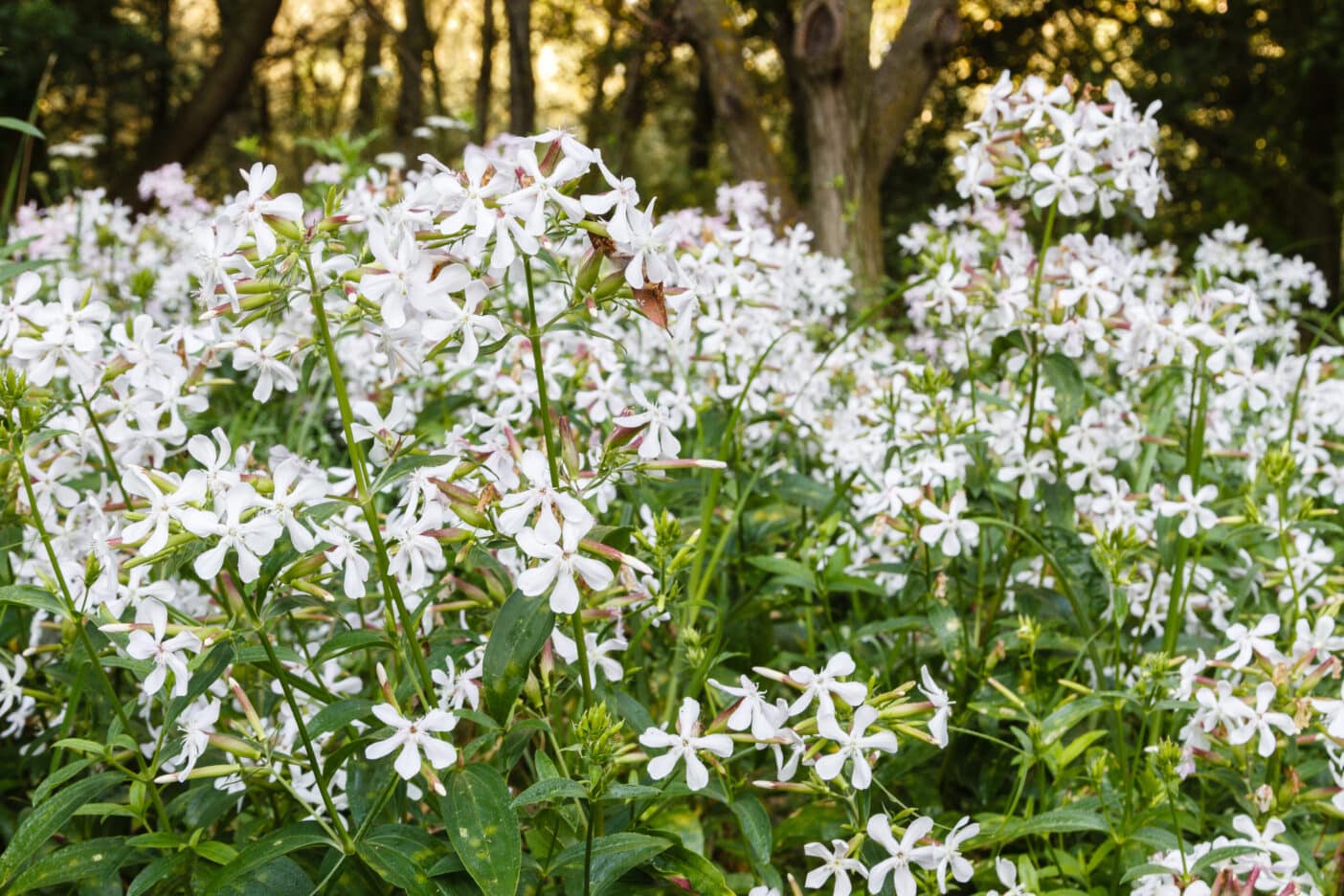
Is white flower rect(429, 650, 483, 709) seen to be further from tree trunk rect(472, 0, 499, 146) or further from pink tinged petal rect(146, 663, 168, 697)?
tree trunk rect(472, 0, 499, 146)

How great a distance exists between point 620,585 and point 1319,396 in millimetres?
1864

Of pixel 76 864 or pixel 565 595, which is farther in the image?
pixel 76 864

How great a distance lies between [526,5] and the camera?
8008 mm

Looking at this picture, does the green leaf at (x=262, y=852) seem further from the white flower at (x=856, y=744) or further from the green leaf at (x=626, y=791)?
the white flower at (x=856, y=744)

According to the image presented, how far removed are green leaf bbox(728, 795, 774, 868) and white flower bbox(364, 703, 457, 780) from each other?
37 cm

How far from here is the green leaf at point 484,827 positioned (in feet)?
3.63

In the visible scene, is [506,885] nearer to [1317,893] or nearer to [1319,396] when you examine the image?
[1317,893]

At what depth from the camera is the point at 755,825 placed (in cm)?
136

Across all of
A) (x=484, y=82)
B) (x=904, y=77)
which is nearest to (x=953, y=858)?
(x=904, y=77)

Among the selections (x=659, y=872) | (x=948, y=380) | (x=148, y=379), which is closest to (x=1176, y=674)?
(x=948, y=380)

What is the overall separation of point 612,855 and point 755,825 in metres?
0.18

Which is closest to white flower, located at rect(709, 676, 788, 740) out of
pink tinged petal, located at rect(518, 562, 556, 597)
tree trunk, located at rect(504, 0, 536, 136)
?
pink tinged petal, located at rect(518, 562, 556, 597)

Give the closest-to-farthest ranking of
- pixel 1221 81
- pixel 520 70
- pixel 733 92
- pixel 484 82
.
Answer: pixel 733 92, pixel 520 70, pixel 1221 81, pixel 484 82

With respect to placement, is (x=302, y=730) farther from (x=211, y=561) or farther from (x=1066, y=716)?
(x=1066, y=716)
